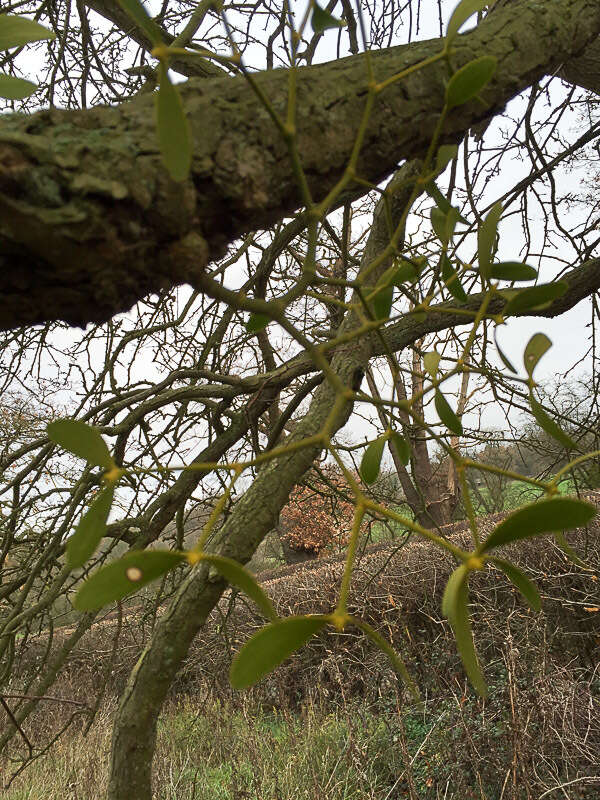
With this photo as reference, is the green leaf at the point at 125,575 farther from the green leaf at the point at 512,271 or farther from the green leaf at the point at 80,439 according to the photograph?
the green leaf at the point at 512,271

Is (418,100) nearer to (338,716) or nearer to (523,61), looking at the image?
(523,61)

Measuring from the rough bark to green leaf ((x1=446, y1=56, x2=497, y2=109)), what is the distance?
0.12 feet

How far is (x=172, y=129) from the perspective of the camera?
0.57 ft

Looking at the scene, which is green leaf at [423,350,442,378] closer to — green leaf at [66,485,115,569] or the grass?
green leaf at [66,485,115,569]

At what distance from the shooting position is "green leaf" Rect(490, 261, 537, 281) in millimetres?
406

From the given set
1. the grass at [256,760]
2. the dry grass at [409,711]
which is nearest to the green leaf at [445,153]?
the dry grass at [409,711]

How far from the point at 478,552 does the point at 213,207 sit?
173mm

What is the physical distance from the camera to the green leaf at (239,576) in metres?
0.21

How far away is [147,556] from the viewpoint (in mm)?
221

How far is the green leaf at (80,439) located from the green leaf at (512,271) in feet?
0.94

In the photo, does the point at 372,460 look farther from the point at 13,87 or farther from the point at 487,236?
the point at 13,87

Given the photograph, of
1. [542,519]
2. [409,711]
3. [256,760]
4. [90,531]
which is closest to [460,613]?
[542,519]

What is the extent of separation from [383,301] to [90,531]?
0.28 meters

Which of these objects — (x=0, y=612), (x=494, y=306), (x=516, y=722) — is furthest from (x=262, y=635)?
(x=516, y=722)
